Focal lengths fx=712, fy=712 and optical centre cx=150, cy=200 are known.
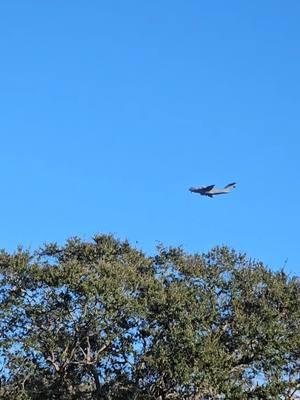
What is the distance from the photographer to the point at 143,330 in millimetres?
27609

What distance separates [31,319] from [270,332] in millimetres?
9343

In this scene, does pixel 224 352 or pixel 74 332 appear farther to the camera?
pixel 74 332

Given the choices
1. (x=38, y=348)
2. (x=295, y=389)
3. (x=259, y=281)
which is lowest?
(x=295, y=389)

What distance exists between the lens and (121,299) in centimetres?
2672

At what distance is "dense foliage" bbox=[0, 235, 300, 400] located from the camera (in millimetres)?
26406

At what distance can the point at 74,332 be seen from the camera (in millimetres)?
28016

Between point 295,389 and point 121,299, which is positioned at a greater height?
point 121,299

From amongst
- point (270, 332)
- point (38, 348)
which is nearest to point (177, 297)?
point (270, 332)

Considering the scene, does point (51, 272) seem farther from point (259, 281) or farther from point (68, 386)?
point (259, 281)

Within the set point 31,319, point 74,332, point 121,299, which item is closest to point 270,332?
point 121,299

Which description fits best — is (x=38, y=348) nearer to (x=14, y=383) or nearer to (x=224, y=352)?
(x=14, y=383)

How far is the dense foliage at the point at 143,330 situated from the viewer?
26.4 metres

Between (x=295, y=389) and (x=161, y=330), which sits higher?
(x=161, y=330)

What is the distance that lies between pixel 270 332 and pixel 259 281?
309 centimetres
